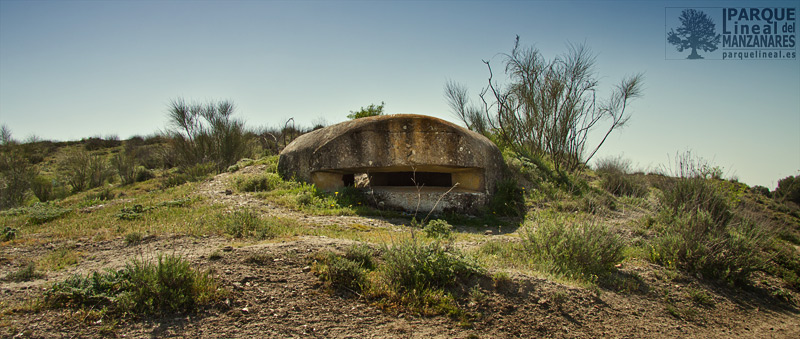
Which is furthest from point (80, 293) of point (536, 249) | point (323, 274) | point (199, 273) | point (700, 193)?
point (700, 193)

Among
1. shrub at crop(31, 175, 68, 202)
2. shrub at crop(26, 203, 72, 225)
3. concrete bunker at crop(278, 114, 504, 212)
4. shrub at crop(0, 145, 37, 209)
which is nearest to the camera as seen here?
shrub at crop(26, 203, 72, 225)

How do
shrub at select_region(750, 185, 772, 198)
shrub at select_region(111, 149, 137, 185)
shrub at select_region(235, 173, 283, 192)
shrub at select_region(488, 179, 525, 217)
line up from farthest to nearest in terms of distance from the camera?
shrub at select_region(111, 149, 137, 185) < shrub at select_region(750, 185, 772, 198) < shrub at select_region(235, 173, 283, 192) < shrub at select_region(488, 179, 525, 217)

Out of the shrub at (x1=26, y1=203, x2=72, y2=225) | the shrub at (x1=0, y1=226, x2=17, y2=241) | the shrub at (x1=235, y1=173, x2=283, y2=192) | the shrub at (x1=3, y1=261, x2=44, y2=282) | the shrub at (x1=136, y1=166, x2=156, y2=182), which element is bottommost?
the shrub at (x1=3, y1=261, x2=44, y2=282)

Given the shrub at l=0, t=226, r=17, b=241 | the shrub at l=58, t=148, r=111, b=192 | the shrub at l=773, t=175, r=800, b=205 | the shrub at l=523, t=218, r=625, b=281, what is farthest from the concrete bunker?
the shrub at l=773, t=175, r=800, b=205

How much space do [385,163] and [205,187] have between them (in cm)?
436

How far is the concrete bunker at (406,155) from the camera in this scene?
7551 mm

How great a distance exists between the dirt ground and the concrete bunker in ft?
10.6

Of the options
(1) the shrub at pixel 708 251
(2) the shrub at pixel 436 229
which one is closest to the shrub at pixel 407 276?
(2) the shrub at pixel 436 229

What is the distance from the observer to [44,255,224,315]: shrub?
292 cm

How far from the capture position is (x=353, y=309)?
3201 mm

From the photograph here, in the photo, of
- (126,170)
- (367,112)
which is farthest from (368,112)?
(126,170)

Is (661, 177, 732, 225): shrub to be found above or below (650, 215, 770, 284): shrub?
above

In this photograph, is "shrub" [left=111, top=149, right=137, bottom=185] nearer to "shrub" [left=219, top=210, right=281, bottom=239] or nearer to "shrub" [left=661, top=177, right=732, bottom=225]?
"shrub" [left=219, top=210, right=281, bottom=239]

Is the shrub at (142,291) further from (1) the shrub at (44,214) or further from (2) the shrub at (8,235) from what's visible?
(1) the shrub at (44,214)
